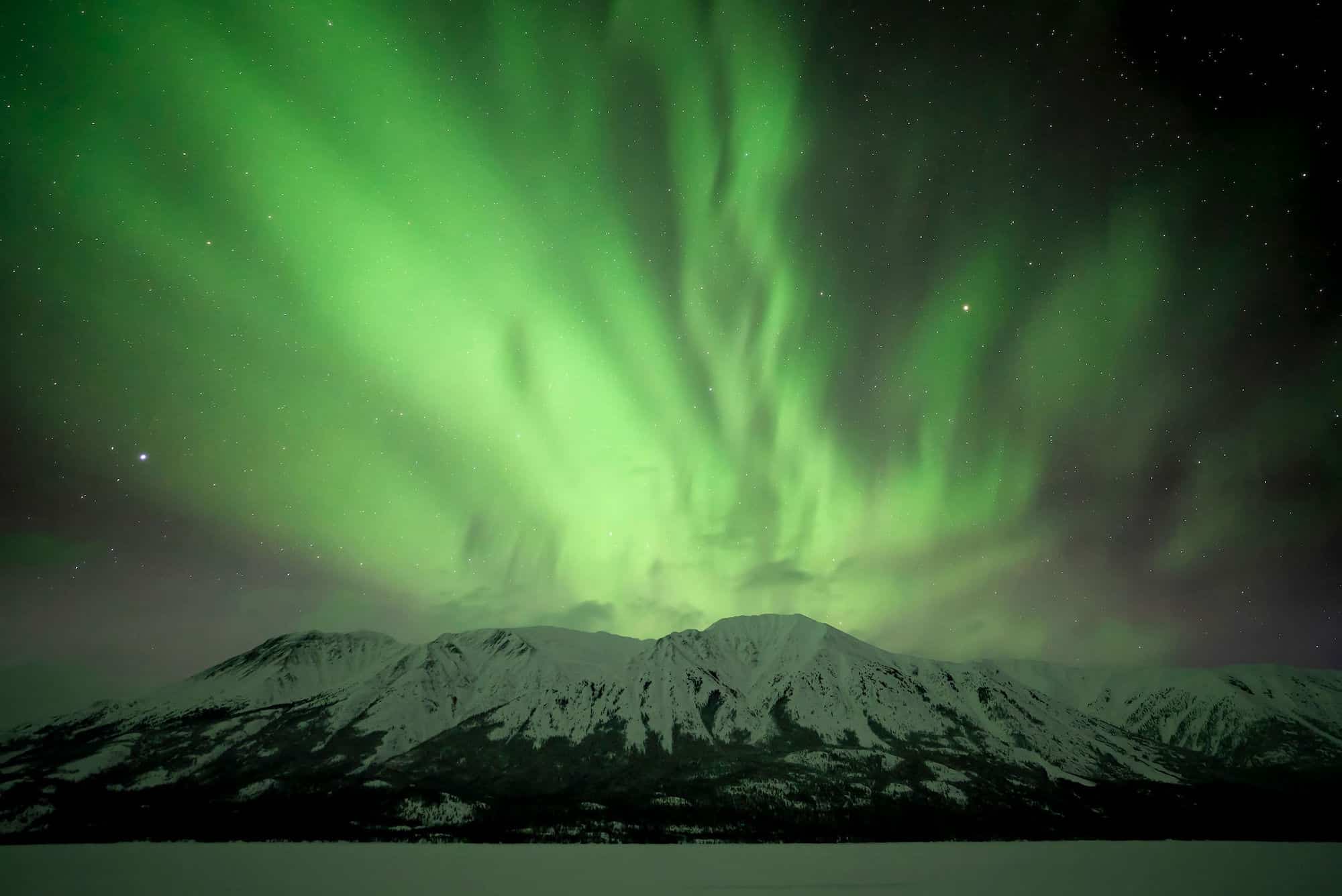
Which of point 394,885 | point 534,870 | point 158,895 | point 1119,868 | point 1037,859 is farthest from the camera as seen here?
point 1037,859

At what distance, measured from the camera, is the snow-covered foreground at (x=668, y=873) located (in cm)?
10594

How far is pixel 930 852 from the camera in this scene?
196250 millimetres

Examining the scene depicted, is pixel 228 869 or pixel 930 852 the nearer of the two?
pixel 228 869

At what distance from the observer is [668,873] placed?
447 feet

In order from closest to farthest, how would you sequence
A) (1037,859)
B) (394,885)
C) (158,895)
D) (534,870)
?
(158,895), (394,885), (534,870), (1037,859)

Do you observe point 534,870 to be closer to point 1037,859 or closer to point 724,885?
point 724,885

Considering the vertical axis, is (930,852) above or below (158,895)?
above

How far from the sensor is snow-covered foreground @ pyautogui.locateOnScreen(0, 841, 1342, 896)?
106 metres

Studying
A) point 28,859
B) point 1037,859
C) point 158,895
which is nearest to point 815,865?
point 1037,859

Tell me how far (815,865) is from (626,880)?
58476mm

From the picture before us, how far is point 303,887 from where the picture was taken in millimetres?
103875

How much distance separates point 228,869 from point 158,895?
5435cm

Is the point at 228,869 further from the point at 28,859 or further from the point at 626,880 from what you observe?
the point at 626,880

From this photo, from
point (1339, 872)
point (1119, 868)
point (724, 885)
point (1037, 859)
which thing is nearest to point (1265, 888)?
point (1119, 868)
